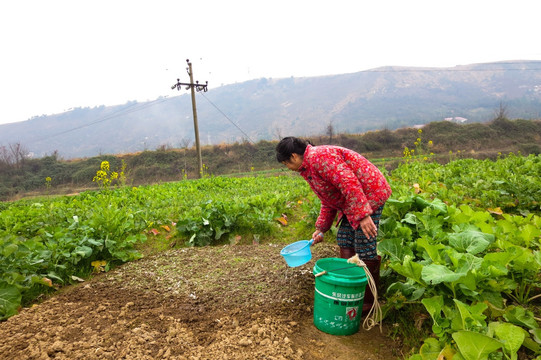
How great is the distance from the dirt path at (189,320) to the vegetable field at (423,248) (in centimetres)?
35

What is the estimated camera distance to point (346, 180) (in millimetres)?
2381

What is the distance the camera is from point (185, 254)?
4184mm

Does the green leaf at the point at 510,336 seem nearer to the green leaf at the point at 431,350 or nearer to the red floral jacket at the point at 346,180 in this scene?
the green leaf at the point at 431,350

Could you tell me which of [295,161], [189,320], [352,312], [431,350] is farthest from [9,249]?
[431,350]

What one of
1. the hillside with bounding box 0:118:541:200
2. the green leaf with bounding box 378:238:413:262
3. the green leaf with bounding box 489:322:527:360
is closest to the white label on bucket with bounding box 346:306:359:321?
the green leaf with bounding box 378:238:413:262

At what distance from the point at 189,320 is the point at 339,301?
1215 millimetres

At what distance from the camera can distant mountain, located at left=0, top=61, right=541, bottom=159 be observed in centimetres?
11456

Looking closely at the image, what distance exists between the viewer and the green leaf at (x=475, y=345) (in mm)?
1461

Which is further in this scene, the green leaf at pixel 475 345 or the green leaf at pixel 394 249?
the green leaf at pixel 394 249

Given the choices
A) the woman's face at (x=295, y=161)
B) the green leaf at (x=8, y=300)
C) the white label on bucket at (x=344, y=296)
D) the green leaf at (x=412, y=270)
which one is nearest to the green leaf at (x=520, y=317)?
the green leaf at (x=412, y=270)

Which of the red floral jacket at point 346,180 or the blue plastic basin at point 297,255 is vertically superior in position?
the red floral jacket at point 346,180

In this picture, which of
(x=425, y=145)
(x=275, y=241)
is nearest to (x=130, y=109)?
(x=425, y=145)

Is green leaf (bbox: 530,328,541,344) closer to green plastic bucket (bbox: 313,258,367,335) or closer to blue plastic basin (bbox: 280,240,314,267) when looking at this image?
green plastic bucket (bbox: 313,258,367,335)

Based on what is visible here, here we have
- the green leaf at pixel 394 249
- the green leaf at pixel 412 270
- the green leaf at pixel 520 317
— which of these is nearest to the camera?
the green leaf at pixel 520 317
